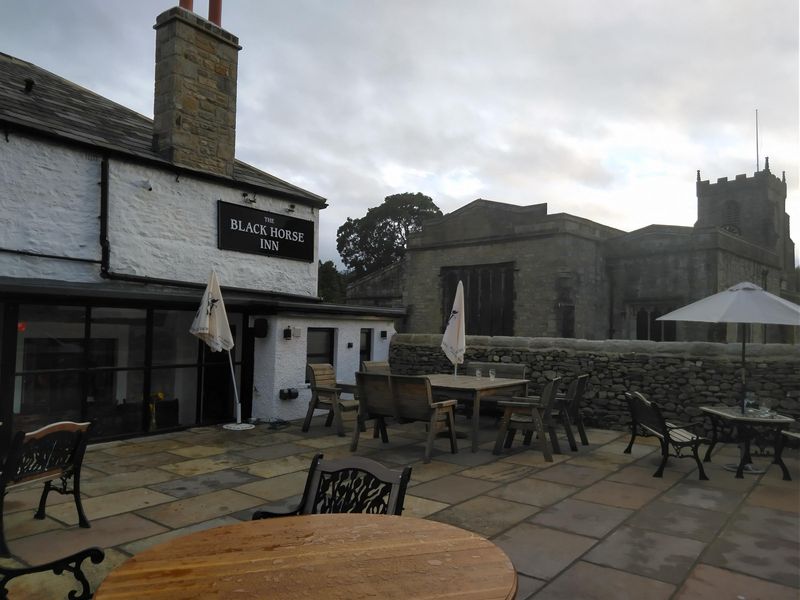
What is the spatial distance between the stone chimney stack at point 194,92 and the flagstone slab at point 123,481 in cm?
586

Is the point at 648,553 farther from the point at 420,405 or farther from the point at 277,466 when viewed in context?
the point at 277,466

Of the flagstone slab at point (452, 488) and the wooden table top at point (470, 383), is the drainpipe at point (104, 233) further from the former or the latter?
the flagstone slab at point (452, 488)

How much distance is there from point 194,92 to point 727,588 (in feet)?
33.9

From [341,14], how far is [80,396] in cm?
670

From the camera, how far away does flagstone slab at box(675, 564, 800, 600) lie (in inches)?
129

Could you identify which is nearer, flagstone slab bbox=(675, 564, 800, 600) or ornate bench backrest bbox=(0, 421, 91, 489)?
flagstone slab bbox=(675, 564, 800, 600)

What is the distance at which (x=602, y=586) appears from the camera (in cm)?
340

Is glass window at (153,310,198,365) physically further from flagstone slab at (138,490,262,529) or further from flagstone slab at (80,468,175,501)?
flagstone slab at (138,490,262,529)

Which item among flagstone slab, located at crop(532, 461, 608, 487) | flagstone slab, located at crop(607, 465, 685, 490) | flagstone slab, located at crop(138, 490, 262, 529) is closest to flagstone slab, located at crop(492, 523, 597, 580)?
flagstone slab, located at crop(532, 461, 608, 487)

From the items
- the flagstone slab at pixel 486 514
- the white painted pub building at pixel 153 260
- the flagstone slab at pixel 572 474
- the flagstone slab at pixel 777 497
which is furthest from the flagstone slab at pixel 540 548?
the white painted pub building at pixel 153 260

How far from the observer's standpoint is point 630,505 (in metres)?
5.05

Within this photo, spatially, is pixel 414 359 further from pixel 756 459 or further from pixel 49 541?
pixel 49 541

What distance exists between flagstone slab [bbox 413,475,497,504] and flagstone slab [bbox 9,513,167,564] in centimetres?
236

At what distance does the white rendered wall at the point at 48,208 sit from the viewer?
7.87 meters
